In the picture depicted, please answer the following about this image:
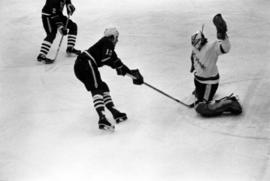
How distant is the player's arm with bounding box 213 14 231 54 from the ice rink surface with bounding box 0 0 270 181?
2.21 feet

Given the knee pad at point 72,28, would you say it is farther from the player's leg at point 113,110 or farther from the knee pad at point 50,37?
the player's leg at point 113,110

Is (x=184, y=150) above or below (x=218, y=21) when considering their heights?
below

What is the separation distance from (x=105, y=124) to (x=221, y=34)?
4.64 feet

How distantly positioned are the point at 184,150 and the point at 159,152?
22cm

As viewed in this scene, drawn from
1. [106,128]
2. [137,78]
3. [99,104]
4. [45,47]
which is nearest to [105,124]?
[106,128]

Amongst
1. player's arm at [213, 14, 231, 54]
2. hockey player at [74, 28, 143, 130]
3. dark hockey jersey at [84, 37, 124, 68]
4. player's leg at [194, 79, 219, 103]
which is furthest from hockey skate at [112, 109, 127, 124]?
player's arm at [213, 14, 231, 54]

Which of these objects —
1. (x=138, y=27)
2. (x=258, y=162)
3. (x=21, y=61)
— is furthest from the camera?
(x=138, y=27)

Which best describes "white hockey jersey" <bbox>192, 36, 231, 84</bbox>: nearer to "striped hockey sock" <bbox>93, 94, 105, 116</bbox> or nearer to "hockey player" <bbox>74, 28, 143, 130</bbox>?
"hockey player" <bbox>74, 28, 143, 130</bbox>

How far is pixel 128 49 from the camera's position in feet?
27.2

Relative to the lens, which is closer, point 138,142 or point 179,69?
point 138,142

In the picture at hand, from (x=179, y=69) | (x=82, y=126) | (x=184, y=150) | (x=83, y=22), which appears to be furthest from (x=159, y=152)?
(x=83, y=22)

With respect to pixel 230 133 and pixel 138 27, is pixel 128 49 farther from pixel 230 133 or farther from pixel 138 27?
pixel 230 133

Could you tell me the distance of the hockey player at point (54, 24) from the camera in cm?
801

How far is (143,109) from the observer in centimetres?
612
